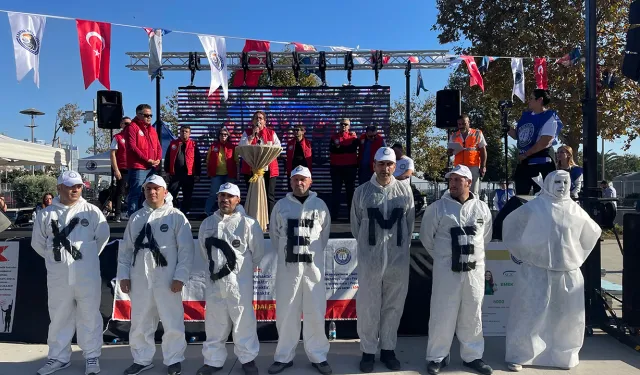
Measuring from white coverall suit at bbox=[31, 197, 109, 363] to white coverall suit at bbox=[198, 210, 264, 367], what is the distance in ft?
3.11

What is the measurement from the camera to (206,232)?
4.07 m

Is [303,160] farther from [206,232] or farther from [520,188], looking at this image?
[206,232]

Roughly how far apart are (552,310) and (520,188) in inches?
69.3

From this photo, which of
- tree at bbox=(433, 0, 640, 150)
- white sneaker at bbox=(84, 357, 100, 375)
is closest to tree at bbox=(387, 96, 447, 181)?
tree at bbox=(433, 0, 640, 150)

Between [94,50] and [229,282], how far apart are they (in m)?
4.87

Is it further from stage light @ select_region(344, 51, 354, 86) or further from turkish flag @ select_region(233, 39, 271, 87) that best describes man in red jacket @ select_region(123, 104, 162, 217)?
stage light @ select_region(344, 51, 354, 86)

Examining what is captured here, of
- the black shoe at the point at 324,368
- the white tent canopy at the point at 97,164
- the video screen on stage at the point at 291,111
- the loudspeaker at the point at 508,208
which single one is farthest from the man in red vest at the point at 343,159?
the white tent canopy at the point at 97,164

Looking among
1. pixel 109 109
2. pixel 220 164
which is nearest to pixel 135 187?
pixel 220 164

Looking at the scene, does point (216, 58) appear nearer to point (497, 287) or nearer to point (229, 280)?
point (229, 280)

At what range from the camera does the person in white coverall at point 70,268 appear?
4062 mm

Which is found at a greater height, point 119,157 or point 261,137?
point 261,137

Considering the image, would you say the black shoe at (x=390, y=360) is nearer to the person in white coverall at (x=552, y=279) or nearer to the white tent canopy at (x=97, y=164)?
the person in white coverall at (x=552, y=279)

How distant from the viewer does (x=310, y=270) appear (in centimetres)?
408

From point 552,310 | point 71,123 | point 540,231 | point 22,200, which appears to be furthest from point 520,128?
point 71,123
